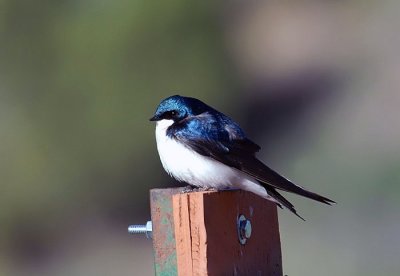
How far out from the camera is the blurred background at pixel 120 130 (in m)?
9.67

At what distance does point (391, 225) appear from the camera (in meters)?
8.42

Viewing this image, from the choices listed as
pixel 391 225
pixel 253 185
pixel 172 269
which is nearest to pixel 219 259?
pixel 172 269

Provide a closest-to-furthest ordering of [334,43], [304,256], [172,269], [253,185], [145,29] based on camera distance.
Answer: [172,269] → [253,185] → [304,256] → [145,29] → [334,43]

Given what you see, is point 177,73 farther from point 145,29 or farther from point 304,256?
point 304,256

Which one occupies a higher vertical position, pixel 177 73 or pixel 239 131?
pixel 177 73

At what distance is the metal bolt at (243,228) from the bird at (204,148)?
51 cm

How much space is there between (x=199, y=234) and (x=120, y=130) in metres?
7.99

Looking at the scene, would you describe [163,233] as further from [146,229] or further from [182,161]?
[182,161]

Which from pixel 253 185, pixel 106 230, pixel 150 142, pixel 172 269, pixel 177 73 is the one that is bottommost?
pixel 172 269

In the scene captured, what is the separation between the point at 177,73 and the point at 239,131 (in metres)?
7.26

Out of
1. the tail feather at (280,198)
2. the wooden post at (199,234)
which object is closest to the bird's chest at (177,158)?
the tail feather at (280,198)

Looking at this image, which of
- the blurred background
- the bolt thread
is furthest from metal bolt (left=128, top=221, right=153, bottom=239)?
the blurred background

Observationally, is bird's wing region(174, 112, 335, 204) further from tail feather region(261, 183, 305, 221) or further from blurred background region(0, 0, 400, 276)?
blurred background region(0, 0, 400, 276)

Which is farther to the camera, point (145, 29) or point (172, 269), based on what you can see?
point (145, 29)
